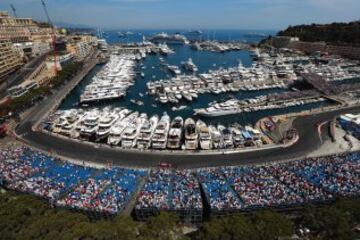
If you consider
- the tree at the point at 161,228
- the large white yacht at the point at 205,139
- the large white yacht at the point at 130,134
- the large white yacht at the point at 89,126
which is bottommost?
the large white yacht at the point at 89,126

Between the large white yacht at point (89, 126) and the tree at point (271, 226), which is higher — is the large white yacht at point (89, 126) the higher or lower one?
the lower one

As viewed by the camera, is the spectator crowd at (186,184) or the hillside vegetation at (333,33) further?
the hillside vegetation at (333,33)

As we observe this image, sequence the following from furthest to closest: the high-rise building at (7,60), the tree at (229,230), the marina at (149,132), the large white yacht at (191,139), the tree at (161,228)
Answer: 1. the high-rise building at (7,60)
2. the marina at (149,132)
3. the large white yacht at (191,139)
4. the tree at (161,228)
5. the tree at (229,230)

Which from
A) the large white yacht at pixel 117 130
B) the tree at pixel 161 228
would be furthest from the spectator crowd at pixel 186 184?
the large white yacht at pixel 117 130

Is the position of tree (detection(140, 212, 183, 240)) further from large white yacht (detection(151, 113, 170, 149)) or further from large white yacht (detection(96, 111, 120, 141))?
large white yacht (detection(96, 111, 120, 141))

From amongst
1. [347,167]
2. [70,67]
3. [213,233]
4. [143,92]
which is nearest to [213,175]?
[213,233]

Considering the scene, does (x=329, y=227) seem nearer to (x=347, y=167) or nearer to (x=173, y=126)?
(x=347, y=167)

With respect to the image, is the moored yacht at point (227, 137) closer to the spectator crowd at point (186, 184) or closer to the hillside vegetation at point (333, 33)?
the spectator crowd at point (186, 184)

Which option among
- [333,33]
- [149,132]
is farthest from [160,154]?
[333,33]
